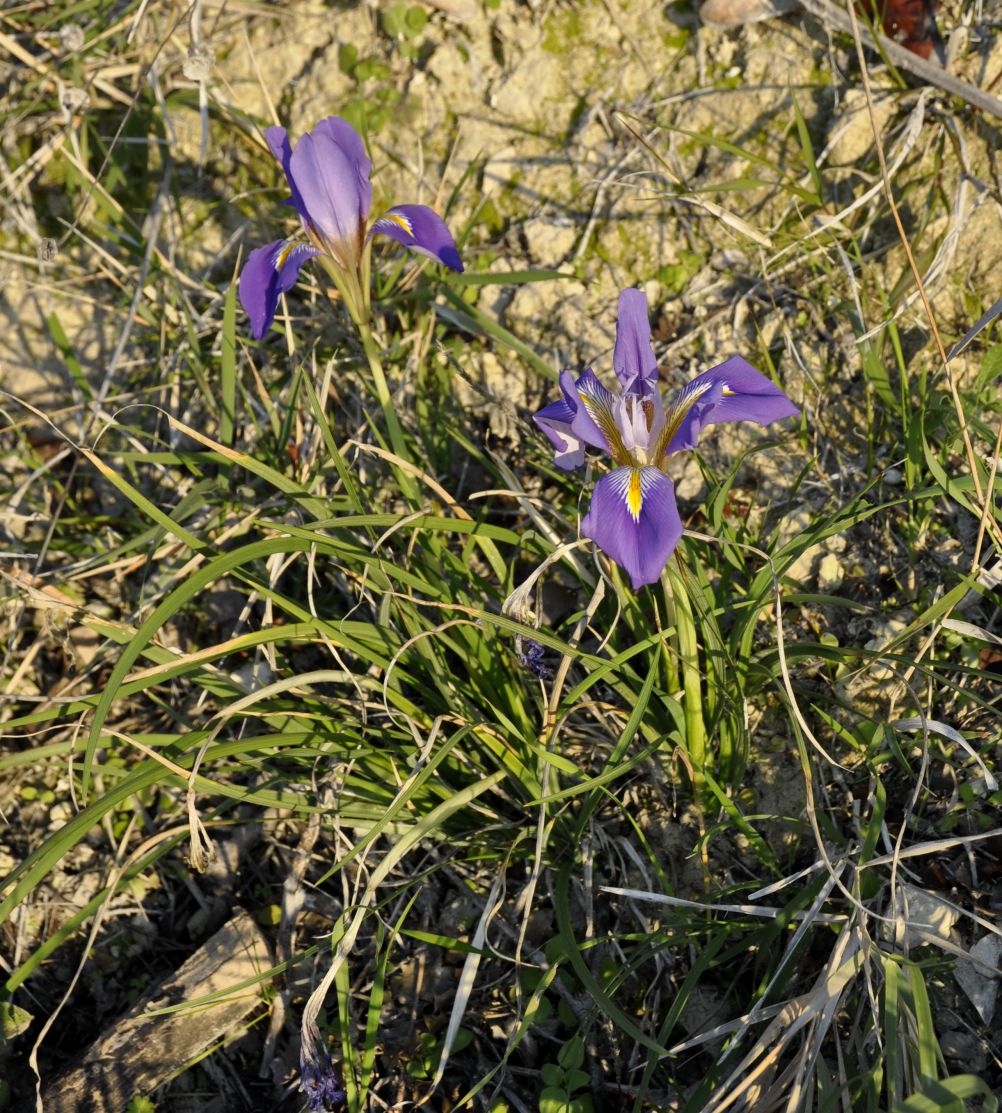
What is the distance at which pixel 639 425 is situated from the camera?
1.99m

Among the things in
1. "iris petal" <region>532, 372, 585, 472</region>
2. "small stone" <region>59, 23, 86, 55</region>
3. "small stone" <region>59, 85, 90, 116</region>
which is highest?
"small stone" <region>59, 23, 86, 55</region>

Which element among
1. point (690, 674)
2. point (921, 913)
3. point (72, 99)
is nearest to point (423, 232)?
point (690, 674)

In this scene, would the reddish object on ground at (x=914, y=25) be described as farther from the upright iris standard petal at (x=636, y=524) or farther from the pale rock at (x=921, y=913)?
the pale rock at (x=921, y=913)

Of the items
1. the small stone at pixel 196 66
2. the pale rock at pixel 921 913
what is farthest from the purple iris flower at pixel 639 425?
the small stone at pixel 196 66

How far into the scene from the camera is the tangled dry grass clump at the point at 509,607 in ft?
6.91

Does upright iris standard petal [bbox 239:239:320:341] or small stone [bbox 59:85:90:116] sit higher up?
small stone [bbox 59:85:90:116]

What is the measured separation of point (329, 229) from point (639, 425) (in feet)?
2.81

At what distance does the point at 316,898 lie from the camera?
251 centimetres

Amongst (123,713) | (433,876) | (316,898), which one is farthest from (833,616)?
(123,713)

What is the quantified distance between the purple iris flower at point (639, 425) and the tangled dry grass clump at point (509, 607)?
0.64 feet

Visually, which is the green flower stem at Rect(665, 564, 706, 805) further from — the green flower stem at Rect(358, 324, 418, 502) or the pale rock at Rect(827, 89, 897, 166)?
the pale rock at Rect(827, 89, 897, 166)

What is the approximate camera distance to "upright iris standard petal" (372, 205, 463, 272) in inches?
93.7

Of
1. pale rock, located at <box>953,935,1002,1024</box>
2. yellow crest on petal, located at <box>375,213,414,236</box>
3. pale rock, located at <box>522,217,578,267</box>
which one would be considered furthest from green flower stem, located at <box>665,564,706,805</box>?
pale rock, located at <box>522,217,578,267</box>

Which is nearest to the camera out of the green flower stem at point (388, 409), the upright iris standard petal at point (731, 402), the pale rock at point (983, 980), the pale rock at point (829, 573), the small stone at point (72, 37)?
the upright iris standard petal at point (731, 402)
